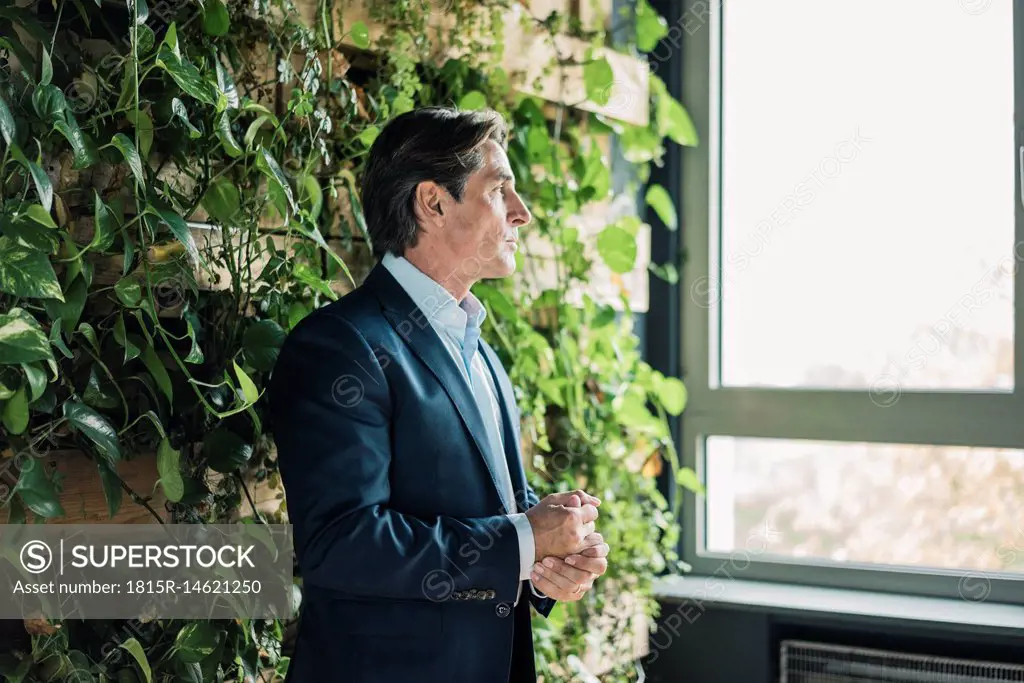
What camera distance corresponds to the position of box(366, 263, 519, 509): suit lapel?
150 centimetres

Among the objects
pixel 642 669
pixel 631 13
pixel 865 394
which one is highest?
pixel 631 13

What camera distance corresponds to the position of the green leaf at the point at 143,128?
1.38 metres

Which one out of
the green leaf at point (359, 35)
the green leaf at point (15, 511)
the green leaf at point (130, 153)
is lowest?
the green leaf at point (15, 511)

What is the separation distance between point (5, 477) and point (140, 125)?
48 cm

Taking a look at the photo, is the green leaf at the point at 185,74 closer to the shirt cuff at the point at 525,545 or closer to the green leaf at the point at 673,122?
the shirt cuff at the point at 525,545

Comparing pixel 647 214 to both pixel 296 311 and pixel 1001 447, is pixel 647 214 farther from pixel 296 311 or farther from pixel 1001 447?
pixel 296 311

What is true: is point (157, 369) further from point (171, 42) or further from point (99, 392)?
point (171, 42)

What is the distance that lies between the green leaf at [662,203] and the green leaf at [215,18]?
1410 mm

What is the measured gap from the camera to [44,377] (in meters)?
1.21

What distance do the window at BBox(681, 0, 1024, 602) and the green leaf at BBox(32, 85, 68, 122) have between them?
2.01 metres

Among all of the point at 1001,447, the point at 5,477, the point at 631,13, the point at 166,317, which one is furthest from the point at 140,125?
the point at 1001,447

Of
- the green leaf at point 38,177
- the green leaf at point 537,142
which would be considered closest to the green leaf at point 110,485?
the green leaf at point 38,177

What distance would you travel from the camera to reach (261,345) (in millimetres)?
1572

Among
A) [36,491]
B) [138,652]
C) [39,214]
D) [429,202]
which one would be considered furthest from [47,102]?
[138,652]
